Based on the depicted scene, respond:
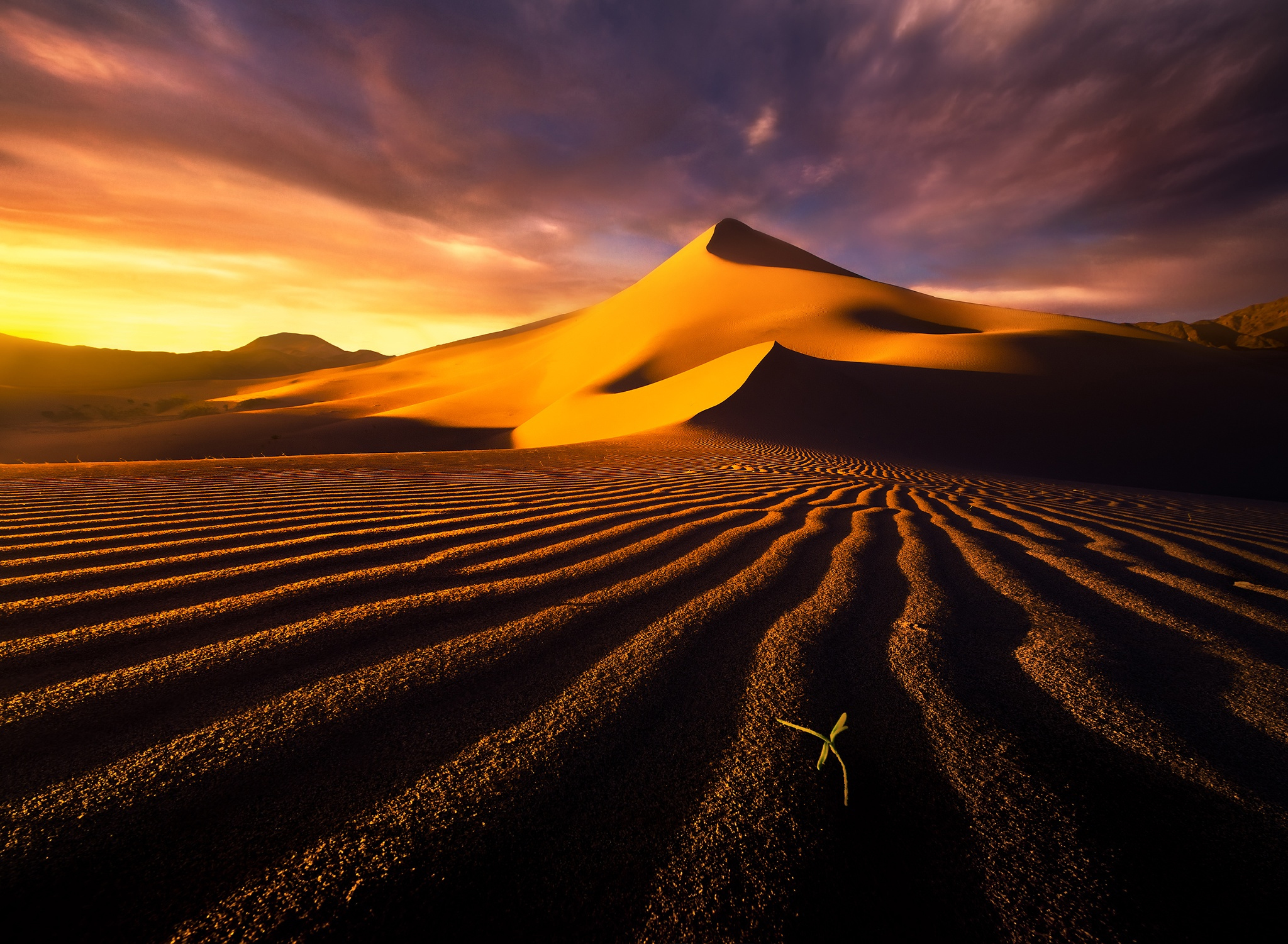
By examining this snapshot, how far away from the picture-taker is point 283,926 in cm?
74

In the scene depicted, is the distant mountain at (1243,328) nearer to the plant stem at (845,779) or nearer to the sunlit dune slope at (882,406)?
the sunlit dune slope at (882,406)

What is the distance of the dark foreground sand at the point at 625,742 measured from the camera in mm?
806

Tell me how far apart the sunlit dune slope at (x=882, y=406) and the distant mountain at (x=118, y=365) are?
144ft

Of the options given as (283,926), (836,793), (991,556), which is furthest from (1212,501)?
(283,926)

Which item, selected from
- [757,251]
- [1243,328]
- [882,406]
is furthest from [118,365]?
[1243,328]

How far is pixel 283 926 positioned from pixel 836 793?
0.92 meters

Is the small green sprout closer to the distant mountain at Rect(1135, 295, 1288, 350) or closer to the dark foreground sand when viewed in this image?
the dark foreground sand

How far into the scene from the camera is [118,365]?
65562 mm

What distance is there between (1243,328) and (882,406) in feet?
744

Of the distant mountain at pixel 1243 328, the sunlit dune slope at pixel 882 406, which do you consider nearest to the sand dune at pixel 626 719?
the sunlit dune slope at pixel 882 406

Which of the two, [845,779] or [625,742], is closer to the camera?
[845,779]

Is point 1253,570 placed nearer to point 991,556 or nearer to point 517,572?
point 991,556

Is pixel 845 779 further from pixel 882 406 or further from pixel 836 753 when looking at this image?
pixel 882 406

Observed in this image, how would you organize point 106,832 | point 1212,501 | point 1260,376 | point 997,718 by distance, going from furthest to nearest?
point 1260,376
point 1212,501
point 997,718
point 106,832
